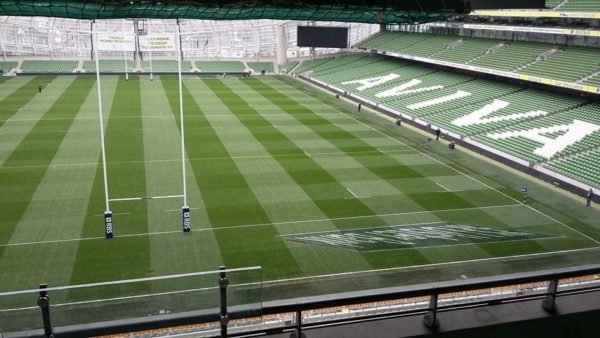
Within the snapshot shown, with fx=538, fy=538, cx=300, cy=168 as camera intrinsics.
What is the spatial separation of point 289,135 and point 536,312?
99.9 feet

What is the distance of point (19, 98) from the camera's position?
46.8m

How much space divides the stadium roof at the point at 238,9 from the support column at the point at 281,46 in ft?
227

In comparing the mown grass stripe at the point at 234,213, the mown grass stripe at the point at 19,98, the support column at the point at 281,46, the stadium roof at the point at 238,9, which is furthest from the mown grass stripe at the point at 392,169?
the support column at the point at 281,46

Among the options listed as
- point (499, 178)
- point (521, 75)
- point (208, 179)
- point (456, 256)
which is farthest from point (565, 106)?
point (208, 179)

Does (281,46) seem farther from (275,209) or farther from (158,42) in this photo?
(158,42)

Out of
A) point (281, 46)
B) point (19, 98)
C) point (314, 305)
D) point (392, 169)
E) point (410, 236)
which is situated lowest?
point (19, 98)

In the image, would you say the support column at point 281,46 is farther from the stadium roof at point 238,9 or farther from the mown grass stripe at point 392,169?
the stadium roof at point 238,9

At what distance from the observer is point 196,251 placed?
17.3m

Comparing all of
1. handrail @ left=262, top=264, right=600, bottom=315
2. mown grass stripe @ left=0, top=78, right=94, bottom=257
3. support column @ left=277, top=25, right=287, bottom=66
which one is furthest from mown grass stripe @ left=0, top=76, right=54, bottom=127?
handrail @ left=262, top=264, right=600, bottom=315

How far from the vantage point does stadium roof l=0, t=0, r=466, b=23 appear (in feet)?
17.5

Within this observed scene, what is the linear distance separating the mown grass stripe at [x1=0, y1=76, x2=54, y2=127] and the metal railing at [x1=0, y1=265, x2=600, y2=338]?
121 ft

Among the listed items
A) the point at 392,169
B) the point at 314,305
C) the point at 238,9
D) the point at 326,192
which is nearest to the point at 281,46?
the point at 392,169

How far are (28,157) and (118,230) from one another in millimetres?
12123

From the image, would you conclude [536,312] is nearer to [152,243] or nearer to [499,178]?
[152,243]
